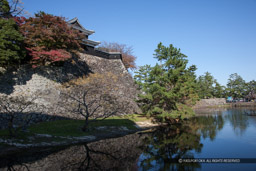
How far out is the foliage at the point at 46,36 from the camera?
1792 centimetres

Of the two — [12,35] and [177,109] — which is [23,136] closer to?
[12,35]

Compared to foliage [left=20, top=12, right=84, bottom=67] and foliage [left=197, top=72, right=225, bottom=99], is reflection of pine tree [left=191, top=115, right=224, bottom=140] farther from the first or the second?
foliage [left=197, top=72, right=225, bottom=99]

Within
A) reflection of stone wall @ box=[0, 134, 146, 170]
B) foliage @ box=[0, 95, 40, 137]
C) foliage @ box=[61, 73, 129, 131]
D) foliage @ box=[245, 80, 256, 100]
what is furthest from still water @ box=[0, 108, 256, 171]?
foliage @ box=[245, 80, 256, 100]

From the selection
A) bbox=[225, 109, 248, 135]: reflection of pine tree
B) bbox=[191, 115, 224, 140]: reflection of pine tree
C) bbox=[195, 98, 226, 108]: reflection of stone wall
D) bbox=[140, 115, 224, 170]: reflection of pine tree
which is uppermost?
bbox=[195, 98, 226, 108]: reflection of stone wall

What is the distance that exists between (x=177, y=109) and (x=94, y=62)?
1554 cm

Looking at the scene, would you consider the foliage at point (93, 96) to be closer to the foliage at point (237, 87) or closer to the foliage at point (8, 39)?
the foliage at point (8, 39)

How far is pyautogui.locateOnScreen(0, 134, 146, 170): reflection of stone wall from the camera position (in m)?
8.43

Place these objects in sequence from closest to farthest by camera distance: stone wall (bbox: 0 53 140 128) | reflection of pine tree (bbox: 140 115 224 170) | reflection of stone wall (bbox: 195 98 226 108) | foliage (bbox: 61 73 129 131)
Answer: reflection of pine tree (bbox: 140 115 224 170) → stone wall (bbox: 0 53 140 128) → foliage (bbox: 61 73 129 131) → reflection of stone wall (bbox: 195 98 226 108)

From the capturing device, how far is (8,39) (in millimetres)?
17141

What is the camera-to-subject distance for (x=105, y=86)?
2470cm

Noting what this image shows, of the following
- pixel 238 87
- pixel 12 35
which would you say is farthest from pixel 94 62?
pixel 238 87

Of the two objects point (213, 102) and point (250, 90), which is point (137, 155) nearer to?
point (213, 102)

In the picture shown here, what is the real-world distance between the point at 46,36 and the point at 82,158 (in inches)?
542

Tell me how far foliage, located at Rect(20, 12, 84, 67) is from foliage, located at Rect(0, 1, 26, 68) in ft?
3.19
